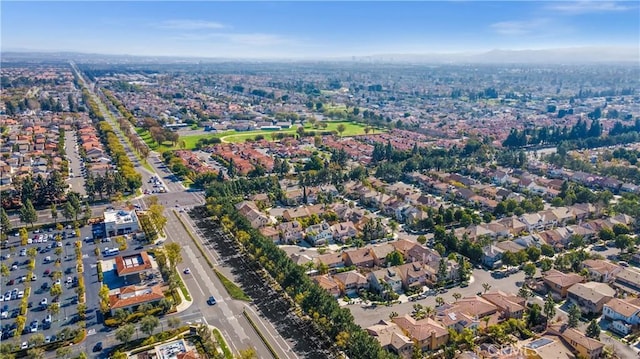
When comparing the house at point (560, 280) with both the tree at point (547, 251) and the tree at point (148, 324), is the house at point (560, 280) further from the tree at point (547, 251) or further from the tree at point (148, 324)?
the tree at point (148, 324)

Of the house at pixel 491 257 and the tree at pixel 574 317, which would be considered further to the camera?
the house at pixel 491 257

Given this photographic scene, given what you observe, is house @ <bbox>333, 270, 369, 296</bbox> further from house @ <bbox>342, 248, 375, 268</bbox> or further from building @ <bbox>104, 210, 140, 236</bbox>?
building @ <bbox>104, 210, 140, 236</bbox>

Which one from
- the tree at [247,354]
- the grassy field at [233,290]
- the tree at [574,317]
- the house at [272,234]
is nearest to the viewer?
the tree at [247,354]

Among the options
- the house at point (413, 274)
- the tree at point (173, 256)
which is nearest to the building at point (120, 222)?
the tree at point (173, 256)

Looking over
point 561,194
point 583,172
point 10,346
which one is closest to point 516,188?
point 561,194

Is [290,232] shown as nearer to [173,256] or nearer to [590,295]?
[173,256]

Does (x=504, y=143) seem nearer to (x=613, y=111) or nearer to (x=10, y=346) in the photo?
(x=613, y=111)
